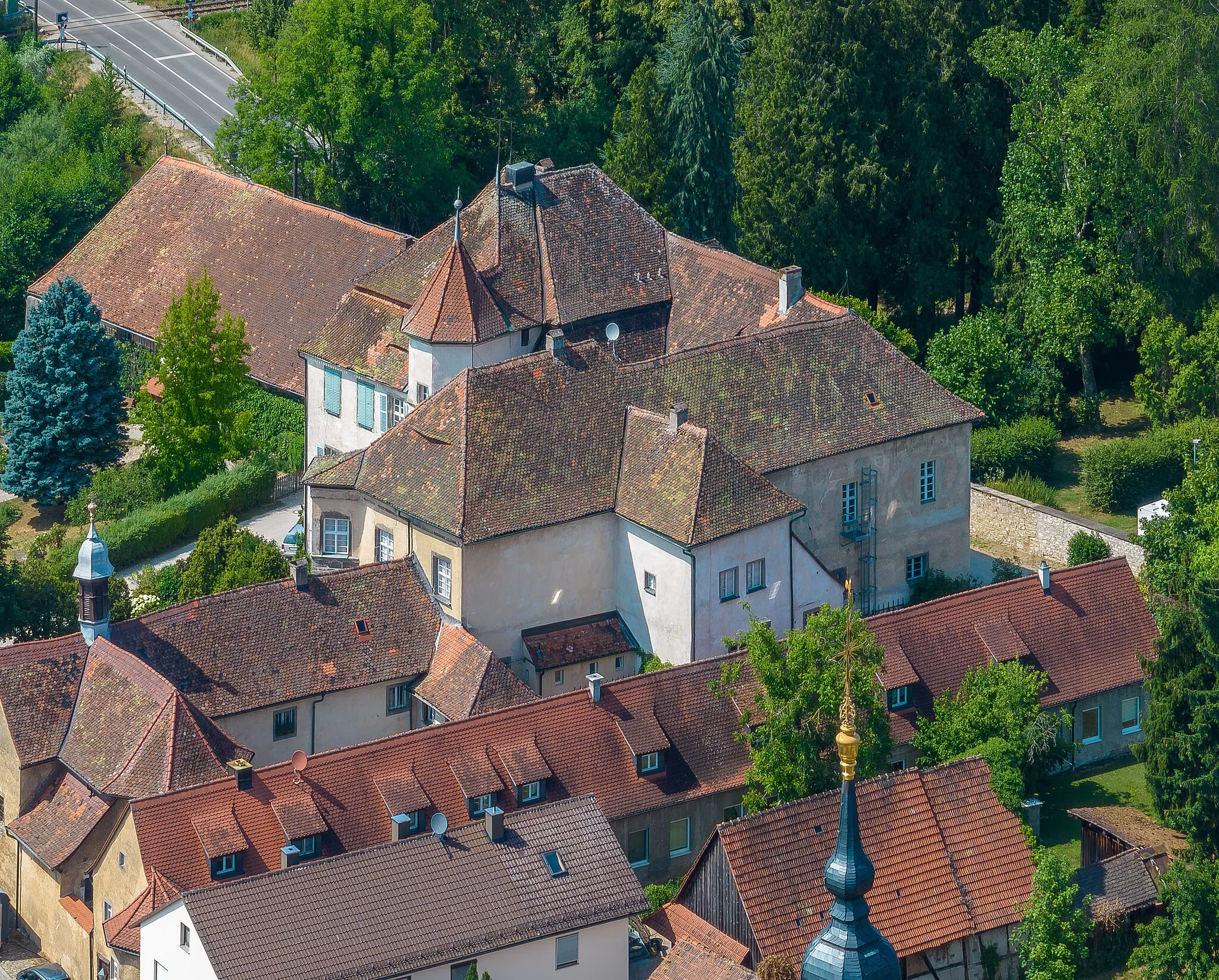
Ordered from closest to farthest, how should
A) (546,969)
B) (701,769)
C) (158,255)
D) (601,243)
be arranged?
(546,969), (701,769), (601,243), (158,255)

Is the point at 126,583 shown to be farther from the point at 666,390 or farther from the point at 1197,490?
the point at 1197,490

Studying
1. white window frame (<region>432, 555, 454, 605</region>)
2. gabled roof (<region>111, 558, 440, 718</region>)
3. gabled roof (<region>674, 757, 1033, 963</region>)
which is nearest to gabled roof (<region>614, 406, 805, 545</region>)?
white window frame (<region>432, 555, 454, 605</region>)

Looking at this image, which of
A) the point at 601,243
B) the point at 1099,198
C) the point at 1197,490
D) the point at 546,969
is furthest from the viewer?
the point at 1099,198

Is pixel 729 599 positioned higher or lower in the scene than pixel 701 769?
higher

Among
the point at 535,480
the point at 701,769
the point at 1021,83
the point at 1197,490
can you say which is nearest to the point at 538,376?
the point at 535,480

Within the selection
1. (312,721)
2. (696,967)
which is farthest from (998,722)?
(312,721)

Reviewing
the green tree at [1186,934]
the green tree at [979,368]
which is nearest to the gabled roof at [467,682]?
the green tree at [1186,934]

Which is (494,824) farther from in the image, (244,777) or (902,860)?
(902,860)
